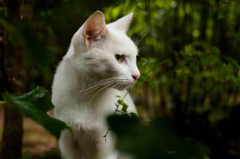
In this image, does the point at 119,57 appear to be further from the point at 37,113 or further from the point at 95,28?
the point at 37,113

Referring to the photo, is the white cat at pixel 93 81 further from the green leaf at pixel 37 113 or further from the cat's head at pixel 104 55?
the green leaf at pixel 37 113

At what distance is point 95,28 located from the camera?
1002 mm

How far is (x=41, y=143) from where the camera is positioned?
2232mm

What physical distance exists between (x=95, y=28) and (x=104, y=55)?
0.43ft

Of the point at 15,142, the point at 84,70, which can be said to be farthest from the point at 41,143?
the point at 84,70

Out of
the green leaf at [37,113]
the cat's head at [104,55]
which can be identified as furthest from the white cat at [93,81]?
the green leaf at [37,113]

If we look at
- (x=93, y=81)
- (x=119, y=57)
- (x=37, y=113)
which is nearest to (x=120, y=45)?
(x=119, y=57)

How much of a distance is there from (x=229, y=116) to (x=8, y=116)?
1.96 meters

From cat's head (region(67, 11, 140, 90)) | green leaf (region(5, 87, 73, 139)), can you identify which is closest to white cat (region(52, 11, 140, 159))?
cat's head (region(67, 11, 140, 90))

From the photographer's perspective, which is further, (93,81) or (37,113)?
(93,81)

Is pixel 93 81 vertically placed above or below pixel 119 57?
below

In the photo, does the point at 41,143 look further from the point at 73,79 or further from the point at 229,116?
the point at 229,116

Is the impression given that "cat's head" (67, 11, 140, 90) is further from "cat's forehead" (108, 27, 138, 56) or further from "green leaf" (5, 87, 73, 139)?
"green leaf" (5, 87, 73, 139)

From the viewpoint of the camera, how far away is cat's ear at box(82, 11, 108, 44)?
36.3 inches
